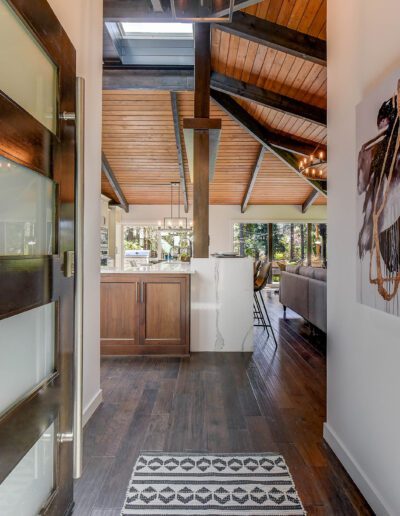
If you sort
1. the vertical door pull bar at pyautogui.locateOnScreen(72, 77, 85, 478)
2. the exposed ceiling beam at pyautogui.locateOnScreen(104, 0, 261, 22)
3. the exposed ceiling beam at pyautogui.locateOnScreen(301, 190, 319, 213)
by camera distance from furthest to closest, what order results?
the exposed ceiling beam at pyautogui.locateOnScreen(301, 190, 319, 213)
the exposed ceiling beam at pyautogui.locateOnScreen(104, 0, 261, 22)
the vertical door pull bar at pyautogui.locateOnScreen(72, 77, 85, 478)

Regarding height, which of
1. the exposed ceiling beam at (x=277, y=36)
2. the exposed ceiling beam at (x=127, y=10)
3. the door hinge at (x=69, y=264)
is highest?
the exposed ceiling beam at (x=277, y=36)

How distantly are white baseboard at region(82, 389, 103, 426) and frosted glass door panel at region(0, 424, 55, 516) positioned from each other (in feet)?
3.32

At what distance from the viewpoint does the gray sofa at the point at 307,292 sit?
3977 millimetres

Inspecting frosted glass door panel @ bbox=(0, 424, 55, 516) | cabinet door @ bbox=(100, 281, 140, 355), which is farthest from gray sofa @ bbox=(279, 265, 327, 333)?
frosted glass door panel @ bbox=(0, 424, 55, 516)

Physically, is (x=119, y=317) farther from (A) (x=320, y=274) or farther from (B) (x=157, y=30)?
(B) (x=157, y=30)

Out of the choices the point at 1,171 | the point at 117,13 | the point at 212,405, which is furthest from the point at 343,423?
the point at 117,13

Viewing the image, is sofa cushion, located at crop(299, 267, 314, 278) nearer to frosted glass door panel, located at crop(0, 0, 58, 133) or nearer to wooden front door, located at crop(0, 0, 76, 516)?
wooden front door, located at crop(0, 0, 76, 516)

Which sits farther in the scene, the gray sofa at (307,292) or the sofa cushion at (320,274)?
the sofa cushion at (320,274)

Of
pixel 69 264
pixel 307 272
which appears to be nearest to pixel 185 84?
pixel 307 272

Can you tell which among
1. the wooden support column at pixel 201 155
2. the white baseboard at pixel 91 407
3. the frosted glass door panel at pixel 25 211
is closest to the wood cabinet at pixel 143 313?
the wooden support column at pixel 201 155

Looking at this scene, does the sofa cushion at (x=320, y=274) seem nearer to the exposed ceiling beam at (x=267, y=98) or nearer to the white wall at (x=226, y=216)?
the exposed ceiling beam at (x=267, y=98)

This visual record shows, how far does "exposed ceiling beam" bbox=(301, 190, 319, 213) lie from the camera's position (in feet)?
30.4

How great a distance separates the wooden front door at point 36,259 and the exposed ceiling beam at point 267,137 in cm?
518

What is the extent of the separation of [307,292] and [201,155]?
2.30 m
